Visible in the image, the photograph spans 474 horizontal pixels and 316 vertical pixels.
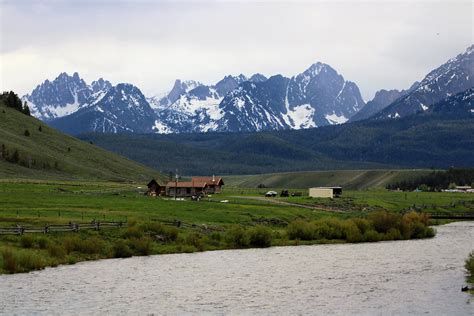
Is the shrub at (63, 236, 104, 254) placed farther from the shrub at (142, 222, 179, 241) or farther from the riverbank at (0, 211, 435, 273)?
the shrub at (142, 222, 179, 241)

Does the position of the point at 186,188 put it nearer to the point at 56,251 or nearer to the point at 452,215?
the point at 452,215

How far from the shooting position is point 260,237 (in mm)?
100500

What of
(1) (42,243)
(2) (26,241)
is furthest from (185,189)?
(2) (26,241)

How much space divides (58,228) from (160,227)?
13806mm

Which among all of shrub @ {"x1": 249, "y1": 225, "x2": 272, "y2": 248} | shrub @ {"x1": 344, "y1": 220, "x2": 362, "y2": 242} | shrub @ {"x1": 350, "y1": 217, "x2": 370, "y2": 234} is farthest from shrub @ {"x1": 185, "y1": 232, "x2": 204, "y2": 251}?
shrub @ {"x1": 350, "y1": 217, "x2": 370, "y2": 234}

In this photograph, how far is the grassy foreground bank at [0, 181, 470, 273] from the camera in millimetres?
80250

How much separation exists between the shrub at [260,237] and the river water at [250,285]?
4.92 meters

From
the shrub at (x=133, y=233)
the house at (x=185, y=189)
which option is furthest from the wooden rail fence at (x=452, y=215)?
the shrub at (x=133, y=233)

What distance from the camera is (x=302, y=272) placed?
78812mm

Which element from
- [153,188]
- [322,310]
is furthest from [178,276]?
[153,188]

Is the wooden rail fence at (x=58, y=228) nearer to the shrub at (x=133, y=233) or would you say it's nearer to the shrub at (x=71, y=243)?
the shrub at (x=71, y=243)

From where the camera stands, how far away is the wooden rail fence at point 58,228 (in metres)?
82.0

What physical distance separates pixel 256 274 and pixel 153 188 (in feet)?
364

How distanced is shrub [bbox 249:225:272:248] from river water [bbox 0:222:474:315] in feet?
16.2
